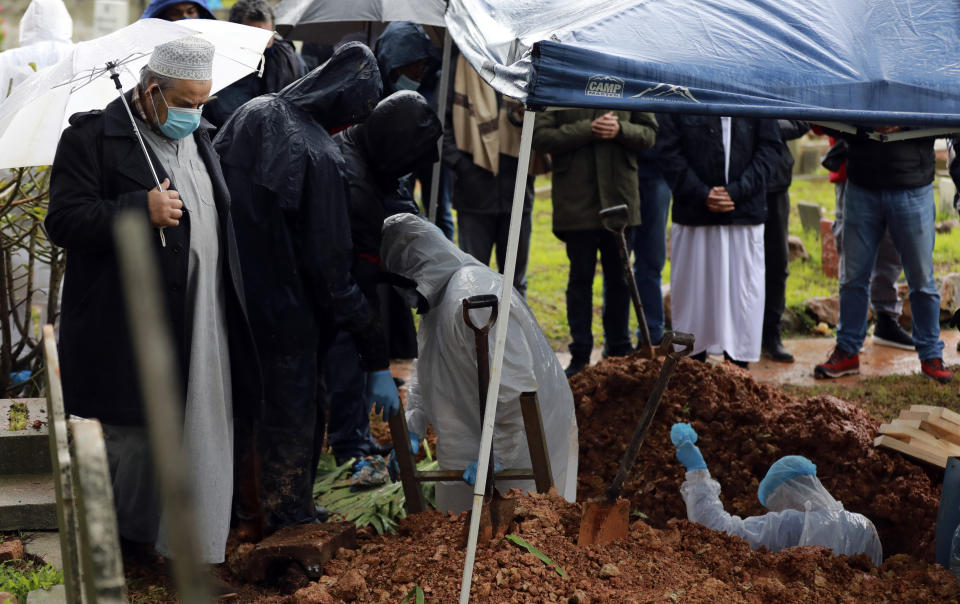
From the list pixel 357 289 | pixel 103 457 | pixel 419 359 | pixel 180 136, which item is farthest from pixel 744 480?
pixel 103 457

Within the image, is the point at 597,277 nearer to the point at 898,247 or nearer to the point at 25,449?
the point at 898,247

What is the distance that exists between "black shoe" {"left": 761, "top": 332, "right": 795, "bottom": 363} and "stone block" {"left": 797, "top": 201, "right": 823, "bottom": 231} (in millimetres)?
3702

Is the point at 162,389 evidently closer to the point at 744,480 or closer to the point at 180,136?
the point at 180,136

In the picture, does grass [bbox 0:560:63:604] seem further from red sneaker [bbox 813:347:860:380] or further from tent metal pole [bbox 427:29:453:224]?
red sneaker [bbox 813:347:860:380]

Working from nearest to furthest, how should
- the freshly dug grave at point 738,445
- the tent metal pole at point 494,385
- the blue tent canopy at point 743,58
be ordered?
the blue tent canopy at point 743,58, the tent metal pole at point 494,385, the freshly dug grave at point 738,445

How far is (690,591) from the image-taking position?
3371 millimetres

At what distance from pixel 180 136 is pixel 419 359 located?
49.4 inches

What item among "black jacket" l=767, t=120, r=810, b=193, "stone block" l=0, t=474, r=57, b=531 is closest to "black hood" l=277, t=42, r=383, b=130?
"stone block" l=0, t=474, r=57, b=531

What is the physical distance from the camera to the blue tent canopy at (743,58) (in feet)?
9.07

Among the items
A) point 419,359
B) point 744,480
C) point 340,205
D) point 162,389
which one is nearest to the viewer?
point 162,389

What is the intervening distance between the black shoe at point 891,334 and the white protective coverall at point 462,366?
398cm

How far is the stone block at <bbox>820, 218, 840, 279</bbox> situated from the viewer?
30.1 ft

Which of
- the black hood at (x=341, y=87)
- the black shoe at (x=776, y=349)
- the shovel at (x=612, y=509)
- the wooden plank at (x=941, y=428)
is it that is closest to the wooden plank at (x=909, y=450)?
the wooden plank at (x=941, y=428)

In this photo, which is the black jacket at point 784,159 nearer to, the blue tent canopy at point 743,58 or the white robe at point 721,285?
the white robe at point 721,285
